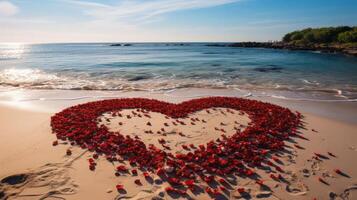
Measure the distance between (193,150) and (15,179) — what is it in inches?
191

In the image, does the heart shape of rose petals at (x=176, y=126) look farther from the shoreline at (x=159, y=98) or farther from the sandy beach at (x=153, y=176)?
the shoreline at (x=159, y=98)

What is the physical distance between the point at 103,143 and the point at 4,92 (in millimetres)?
13738

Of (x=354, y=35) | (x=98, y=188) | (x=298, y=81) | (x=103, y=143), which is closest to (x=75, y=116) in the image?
(x=103, y=143)

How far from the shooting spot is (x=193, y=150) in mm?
8297

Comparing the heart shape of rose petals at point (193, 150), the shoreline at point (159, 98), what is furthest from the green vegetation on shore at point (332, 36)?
the heart shape of rose petals at point (193, 150)

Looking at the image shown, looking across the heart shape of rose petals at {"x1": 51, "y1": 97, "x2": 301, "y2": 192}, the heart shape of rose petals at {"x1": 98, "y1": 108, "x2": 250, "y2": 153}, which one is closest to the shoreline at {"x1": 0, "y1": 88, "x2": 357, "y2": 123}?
the heart shape of rose petals at {"x1": 51, "y1": 97, "x2": 301, "y2": 192}

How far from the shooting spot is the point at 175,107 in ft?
41.1

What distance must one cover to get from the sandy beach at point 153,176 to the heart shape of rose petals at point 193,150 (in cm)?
39

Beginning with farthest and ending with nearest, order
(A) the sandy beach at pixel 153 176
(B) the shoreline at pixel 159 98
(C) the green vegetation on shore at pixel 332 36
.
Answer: (C) the green vegetation on shore at pixel 332 36 → (B) the shoreline at pixel 159 98 → (A) the sandy beach at pixel 153 176

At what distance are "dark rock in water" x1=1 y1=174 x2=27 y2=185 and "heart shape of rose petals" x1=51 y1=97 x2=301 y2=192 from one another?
2.04 meters

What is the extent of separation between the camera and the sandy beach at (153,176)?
6090mm

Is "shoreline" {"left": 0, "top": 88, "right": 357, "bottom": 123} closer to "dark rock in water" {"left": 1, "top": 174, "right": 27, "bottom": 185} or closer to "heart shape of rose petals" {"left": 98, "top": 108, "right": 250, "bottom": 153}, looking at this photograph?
"heart shape of rose petals" {"left": 98, "top": 108, "right": 250, "bottom": 153}

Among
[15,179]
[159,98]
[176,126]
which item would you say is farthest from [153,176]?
[159,98]

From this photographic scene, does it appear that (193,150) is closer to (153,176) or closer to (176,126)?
(153,176)
